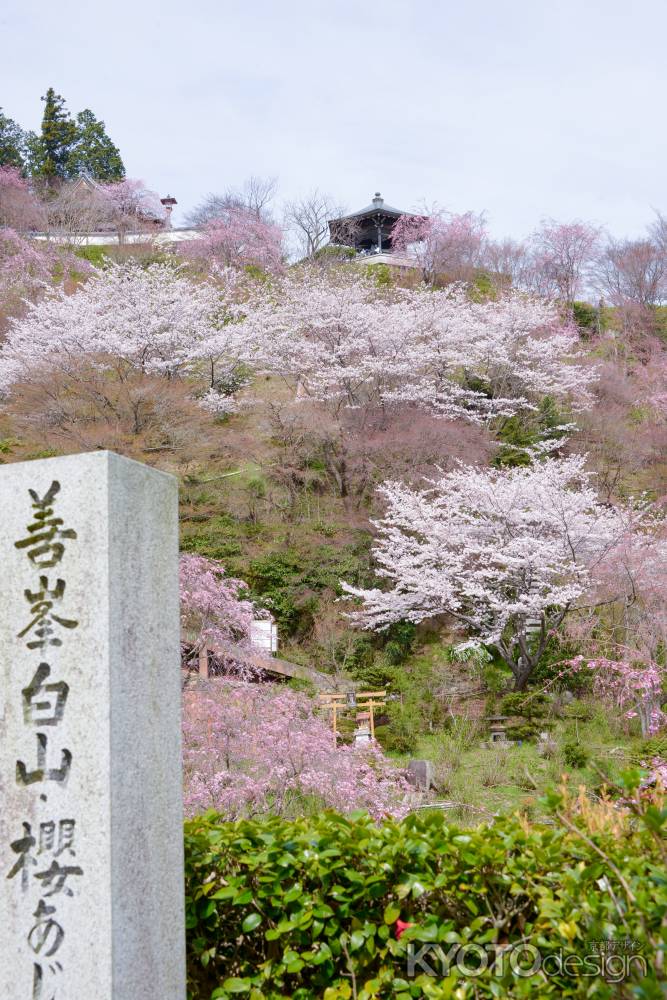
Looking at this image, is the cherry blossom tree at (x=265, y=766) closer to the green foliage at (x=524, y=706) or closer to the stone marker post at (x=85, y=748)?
the stone marker post at (x=85, y=748)

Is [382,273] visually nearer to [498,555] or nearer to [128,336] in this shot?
[128,336]

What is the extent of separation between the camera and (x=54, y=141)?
33.3 meters

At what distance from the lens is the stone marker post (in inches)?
96.6

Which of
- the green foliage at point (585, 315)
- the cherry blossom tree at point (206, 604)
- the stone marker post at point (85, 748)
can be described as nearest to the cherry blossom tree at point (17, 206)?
the green foliage at point (585, 315)

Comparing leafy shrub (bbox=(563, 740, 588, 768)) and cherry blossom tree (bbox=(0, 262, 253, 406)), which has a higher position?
cherry blossom tree (bbox=(0, 262, 253, 406))

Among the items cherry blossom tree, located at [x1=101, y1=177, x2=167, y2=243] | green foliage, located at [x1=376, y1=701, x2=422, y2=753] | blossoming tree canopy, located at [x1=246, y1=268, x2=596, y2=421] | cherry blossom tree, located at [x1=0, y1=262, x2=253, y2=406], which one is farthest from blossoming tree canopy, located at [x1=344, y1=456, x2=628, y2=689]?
cherry blossom tree, located at [x1=101, y1=177, x2=167, y2=243]

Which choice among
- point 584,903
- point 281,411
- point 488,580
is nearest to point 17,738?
point 584,903

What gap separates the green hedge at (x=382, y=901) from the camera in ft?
8.60

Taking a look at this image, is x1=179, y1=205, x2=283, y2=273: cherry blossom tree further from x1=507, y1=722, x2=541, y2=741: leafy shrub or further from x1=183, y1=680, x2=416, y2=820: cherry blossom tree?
x1=183, y1=680, x2=416, y2=820: cherry blossom tree

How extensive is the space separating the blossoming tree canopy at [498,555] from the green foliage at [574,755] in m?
2.32

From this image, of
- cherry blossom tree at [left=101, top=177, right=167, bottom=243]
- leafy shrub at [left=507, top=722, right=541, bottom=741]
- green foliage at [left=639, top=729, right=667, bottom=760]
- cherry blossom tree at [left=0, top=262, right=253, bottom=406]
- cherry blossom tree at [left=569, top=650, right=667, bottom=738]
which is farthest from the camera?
cherry blossom tree at [left=101, top=177, right=167, bottom=243]

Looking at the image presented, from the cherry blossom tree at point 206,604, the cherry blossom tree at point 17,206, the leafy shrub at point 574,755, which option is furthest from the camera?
the cherry blossom tree at point 17,206

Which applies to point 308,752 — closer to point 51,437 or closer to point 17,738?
point 17,738

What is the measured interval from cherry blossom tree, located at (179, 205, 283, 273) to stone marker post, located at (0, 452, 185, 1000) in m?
27.3
